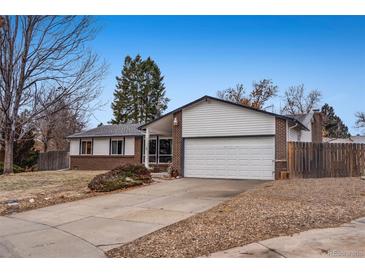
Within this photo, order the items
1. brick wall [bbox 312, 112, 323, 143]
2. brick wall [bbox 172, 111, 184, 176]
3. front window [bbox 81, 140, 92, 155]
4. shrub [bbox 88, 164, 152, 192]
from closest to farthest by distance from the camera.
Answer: shrub [bbox 88, 164, 152, 192], brick wall [bbox 172, 111, 184, 176], brick wall [bbox 312, 112, 323, 143], front window [bbox 81, 140, 92, 155]

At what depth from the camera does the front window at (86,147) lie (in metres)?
26.2

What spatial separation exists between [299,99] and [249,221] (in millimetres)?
43051

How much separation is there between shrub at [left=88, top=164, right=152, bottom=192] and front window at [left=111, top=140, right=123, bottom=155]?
1039 cm

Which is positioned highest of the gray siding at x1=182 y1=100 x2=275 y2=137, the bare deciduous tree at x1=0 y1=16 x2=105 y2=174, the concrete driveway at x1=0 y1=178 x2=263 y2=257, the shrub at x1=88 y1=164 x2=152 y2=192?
the bare deciduous tree at x1=0 y1=16 x2=105 y2=174

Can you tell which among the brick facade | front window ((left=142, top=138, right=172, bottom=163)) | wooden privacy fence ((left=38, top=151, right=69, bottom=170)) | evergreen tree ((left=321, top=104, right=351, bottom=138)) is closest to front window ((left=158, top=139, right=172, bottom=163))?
front window ((left=142, top=138, right=172, bottom=163))

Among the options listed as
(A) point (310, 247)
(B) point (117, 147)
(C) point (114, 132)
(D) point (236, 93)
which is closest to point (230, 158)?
(A) point (310, 247)

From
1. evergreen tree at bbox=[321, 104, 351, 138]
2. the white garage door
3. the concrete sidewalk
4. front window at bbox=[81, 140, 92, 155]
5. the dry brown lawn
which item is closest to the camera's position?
the concrete sidewalk

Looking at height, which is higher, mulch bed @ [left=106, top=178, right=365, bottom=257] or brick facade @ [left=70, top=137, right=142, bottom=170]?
brick facade @ [left=70, top=137, right=142, bottom=170]

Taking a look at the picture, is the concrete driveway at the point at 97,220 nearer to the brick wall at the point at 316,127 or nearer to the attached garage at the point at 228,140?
the attached garage at the point at 228,140

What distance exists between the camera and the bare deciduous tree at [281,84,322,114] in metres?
46.0

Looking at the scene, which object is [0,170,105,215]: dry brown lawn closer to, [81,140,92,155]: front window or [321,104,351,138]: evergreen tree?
[81,140,92,155]: front window

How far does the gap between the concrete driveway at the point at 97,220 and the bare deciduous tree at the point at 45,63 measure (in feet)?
35.1

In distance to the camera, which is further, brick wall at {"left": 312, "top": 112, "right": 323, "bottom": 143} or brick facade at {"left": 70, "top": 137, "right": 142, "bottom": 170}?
brick facade at {"left": 70, "top": 137, "right": 142, "bottom": 170}

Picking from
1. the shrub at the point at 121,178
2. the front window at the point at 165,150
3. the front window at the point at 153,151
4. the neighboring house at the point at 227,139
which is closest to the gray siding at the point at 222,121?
the neighboring house at the point at 227,139
